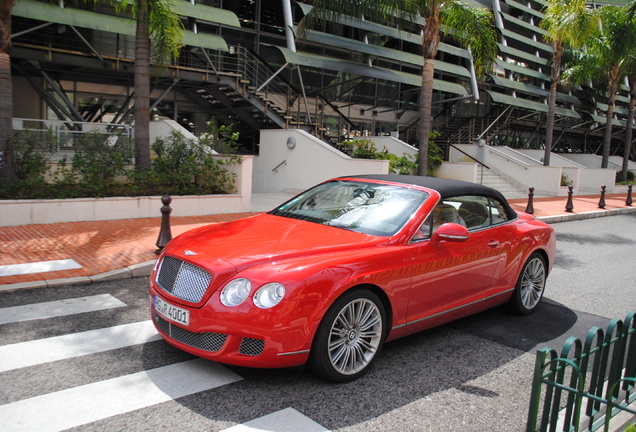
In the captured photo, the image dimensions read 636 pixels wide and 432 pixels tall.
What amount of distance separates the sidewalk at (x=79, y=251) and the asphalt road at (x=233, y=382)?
0.70m

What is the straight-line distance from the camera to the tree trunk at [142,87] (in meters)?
11.8

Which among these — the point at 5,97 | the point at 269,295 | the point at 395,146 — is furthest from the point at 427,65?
the point at 269,295

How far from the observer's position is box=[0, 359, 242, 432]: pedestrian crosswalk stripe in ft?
11.0

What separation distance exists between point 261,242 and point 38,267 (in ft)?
14.0

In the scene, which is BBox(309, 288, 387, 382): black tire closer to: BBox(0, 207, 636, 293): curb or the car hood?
the car hood

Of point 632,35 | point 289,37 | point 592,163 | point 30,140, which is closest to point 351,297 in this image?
point 30,140

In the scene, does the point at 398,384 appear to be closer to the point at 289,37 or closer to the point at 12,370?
the point at 12,370

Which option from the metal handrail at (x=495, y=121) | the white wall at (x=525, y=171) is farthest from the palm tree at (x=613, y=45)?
the white wall at (x=525, y=171)

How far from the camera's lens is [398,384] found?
13.5 ft

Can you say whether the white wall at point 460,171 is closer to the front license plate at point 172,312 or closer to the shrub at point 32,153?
the shrub at point 32,153

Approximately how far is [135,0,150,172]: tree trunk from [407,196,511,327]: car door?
341 inches

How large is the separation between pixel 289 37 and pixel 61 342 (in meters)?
17.3

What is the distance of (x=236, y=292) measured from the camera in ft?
12.4

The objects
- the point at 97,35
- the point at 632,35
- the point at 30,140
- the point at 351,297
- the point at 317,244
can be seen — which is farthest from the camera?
the point at 632,35
